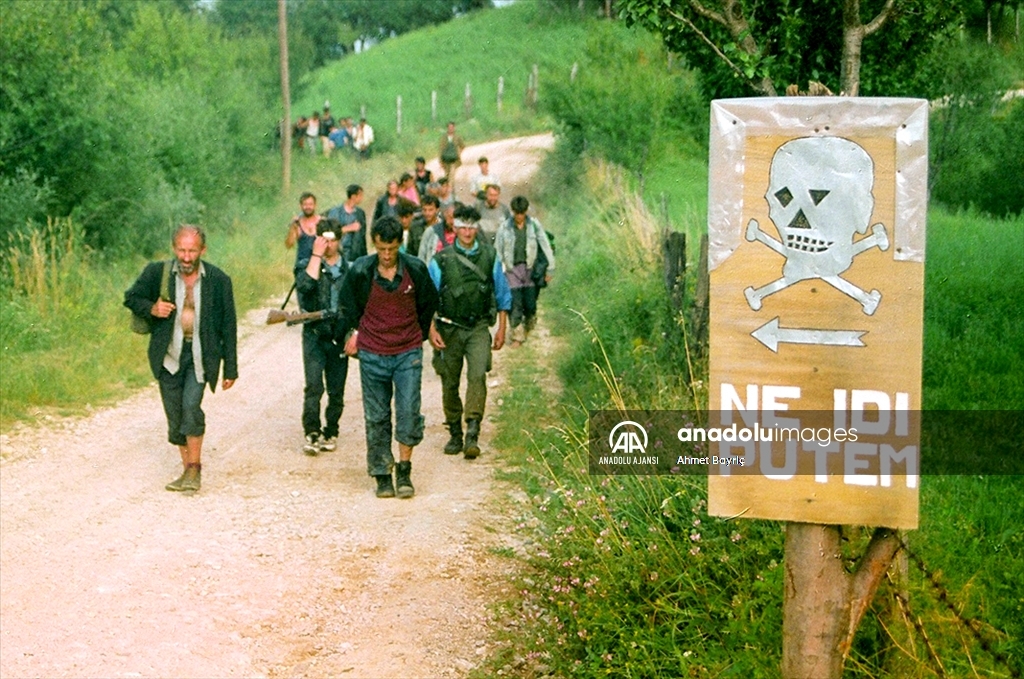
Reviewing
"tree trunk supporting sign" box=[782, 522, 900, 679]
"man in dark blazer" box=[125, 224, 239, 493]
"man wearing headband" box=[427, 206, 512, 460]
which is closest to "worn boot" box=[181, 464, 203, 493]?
"man in dark blazer" box=[125, 224, 239, 493]

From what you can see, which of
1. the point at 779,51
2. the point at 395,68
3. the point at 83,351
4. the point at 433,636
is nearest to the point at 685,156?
the point at 83,351

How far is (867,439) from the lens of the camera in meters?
3.21

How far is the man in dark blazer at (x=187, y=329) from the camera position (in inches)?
321

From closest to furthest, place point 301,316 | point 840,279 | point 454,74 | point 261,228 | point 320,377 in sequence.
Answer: point 840,279, point 301,316, point 320,377, point 261,228, point 454,74

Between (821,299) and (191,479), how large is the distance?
6.13 metres

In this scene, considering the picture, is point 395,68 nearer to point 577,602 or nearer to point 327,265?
point 327,265

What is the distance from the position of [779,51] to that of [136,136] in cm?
1252

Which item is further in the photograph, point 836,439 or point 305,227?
point 305,227

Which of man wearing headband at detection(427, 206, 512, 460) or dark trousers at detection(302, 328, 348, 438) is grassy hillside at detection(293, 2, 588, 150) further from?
dark trousers at detection(302, 328, 348, 438)

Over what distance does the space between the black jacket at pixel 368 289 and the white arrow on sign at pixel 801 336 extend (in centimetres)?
511

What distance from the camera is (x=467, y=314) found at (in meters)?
9.28

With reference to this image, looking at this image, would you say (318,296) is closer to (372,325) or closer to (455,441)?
(372,325)

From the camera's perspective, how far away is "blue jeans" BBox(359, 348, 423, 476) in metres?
8.25

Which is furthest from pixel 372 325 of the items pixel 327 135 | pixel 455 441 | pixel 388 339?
pixel 327 135
